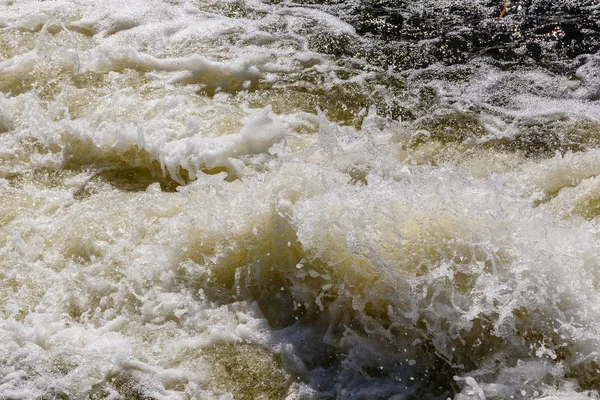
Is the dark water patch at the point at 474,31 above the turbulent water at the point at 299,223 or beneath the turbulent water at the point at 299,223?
above

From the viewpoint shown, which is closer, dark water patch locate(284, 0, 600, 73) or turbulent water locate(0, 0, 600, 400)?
turbulent water locate(0, 0, 600, 400)

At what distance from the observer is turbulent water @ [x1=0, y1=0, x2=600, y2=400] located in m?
3.59

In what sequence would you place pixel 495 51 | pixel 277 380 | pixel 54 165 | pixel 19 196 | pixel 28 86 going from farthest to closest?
pixel 495 51, pixel 28 86, pixel 54 165, pixel 19 196, pixel 277 380

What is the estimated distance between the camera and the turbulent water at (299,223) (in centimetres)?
359

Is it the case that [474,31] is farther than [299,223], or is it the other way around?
[474,31]

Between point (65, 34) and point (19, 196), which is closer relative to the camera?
point (19, 196)

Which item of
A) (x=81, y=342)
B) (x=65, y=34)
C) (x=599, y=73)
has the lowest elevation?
(x=81, y=342)

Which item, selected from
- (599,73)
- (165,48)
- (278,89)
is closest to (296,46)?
(278,89)

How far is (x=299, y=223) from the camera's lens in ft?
13.7

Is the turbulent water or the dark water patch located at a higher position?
the dark water patch

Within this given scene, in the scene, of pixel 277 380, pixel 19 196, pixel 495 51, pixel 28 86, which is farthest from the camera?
pixel 495 51

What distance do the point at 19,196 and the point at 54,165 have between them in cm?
49

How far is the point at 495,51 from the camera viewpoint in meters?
6.76

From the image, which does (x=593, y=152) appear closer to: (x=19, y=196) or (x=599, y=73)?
(x=599, y=73)
